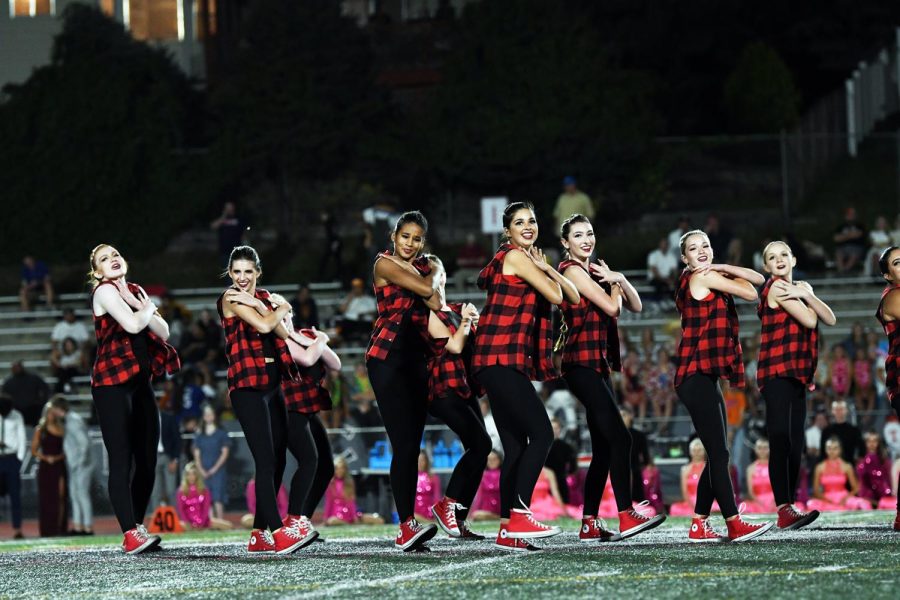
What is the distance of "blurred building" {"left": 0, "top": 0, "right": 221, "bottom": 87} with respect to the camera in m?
37.1

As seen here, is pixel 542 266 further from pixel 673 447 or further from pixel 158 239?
pixel 158 239

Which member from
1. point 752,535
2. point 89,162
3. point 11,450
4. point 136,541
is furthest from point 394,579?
point 89,162

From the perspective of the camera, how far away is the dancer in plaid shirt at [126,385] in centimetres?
854

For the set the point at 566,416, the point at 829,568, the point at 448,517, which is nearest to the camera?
the point at 829,568

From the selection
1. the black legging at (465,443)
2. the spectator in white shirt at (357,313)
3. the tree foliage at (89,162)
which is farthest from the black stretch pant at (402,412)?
the tree foliage at (89,162)

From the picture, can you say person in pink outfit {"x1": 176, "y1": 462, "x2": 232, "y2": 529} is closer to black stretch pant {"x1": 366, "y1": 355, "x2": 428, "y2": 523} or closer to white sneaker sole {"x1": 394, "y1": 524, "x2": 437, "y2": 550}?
black stretch pant {"x1": 366, "y1": 355, "x2": 428, "y2": 523}

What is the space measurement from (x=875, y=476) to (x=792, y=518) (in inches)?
252

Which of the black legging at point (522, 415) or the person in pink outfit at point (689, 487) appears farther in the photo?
the person in pink outfit at point (689, 487)

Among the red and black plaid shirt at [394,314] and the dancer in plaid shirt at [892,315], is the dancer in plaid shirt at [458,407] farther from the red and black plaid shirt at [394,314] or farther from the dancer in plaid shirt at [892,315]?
the dancer in plaid shirt at [892,315]

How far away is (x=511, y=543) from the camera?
7797mm

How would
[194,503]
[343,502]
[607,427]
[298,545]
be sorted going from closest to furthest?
[607,427], [298,545], [343,502], [194,503]

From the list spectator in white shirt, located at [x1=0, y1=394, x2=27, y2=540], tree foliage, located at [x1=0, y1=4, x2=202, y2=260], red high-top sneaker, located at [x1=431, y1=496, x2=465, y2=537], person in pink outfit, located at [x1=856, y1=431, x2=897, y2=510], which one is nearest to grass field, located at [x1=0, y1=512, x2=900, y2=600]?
red high-top sneaker, located at [x1=431, y1=496, x2=465, y2=537]

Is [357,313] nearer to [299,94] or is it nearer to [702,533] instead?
[299,94]

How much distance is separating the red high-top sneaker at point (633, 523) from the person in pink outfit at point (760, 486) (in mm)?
6984
